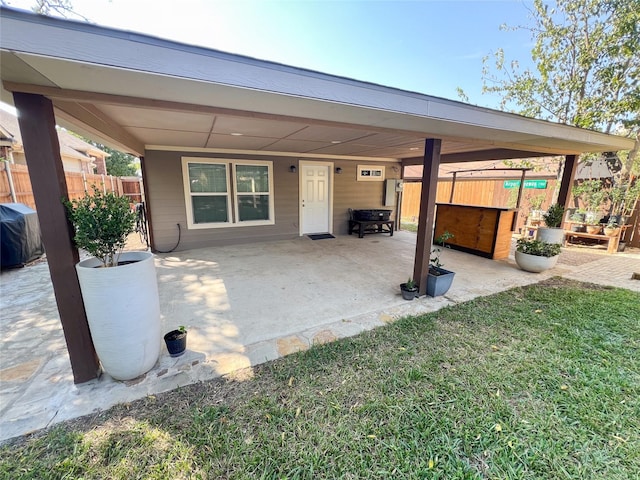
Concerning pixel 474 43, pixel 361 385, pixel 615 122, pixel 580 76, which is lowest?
pixel 361 385

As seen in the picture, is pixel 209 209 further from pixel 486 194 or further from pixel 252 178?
pixel 486 194

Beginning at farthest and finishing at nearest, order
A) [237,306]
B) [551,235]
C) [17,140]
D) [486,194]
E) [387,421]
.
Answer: [486,194] < [17,140] < [551,235] < [237,306] < [387,421]

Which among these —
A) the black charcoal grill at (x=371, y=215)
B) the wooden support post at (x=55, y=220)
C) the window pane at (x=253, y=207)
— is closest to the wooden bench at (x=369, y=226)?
the black charcoal grill at (x=371, y=215)

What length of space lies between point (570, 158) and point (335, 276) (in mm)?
5133

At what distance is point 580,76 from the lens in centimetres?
714

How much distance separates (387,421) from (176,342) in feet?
6.03

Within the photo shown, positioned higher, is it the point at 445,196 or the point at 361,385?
the point at 445,196

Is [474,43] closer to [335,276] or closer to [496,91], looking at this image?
[496,91]

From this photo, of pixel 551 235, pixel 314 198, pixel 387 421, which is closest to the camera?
pixel 387 421

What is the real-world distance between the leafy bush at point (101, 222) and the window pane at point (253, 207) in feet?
15.8

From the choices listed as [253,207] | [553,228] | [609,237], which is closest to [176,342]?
[253,207]

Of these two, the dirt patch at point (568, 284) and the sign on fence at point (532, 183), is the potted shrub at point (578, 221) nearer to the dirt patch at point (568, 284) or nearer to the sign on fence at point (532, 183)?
the sign on fence at point (532, 183)

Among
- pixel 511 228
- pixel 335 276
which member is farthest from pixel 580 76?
pixel 335 276

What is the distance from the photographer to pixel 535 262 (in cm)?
474
